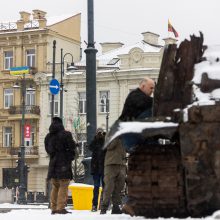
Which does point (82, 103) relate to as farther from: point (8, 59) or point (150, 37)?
point (150, 37)

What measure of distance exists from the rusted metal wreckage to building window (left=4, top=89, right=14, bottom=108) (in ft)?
138

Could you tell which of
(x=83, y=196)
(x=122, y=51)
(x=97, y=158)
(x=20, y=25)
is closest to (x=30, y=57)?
(x=20, y=25)

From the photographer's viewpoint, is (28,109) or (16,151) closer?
(16,151)

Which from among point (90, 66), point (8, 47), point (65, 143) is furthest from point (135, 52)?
point (65, 143)

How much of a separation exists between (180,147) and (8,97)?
43195 mm

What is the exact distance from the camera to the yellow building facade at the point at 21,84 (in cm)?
4709

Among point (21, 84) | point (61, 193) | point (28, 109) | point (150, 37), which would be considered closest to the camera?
point (61, 193)

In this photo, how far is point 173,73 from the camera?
6762 mm

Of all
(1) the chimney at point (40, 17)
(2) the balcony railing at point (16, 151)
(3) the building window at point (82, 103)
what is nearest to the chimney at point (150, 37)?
(3) the building window at point (82, 103)

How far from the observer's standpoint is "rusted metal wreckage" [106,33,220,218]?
602 centimetres

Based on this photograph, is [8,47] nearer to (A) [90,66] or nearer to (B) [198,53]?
(A) [90,66]

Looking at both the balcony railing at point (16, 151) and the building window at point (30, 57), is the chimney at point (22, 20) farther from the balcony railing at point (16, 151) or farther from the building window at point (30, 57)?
the balcony railing at point (16, 151)

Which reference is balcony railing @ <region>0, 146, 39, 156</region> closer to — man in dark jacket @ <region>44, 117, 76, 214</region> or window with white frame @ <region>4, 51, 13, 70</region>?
window with white frame @ <region>4, 51, 13, 70</region>

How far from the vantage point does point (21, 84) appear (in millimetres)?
47031
